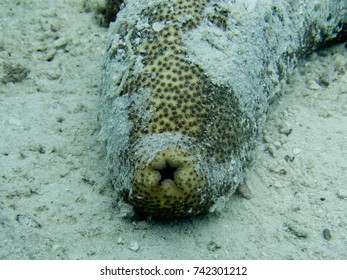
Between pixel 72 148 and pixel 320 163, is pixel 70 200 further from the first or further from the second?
pixel 320 163

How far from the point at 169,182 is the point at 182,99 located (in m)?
0.43

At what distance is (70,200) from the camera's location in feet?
7.16

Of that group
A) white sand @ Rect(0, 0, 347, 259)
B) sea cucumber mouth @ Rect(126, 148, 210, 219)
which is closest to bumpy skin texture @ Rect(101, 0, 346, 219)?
sea cucumber mouth @ Rect(126, 148, 210, 219)

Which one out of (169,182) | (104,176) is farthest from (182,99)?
(104,176)

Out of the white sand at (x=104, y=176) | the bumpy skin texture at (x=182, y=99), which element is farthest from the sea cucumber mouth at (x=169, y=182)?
the white sand at (x=104, y=176)

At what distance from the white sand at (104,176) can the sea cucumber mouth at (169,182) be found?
24 centimetres

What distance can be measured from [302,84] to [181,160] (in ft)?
5.55

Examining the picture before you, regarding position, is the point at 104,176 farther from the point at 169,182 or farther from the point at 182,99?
the point at 182,99

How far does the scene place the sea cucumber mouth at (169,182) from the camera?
186cm

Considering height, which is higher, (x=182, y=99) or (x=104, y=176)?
(x=182, y=99)

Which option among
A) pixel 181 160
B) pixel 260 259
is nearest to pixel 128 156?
pixel 181 160

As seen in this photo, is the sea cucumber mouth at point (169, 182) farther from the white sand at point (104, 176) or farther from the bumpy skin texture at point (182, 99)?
the white sand at point (104, 176)

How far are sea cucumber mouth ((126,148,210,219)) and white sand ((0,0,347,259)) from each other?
24 centimetres

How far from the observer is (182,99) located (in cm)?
198
